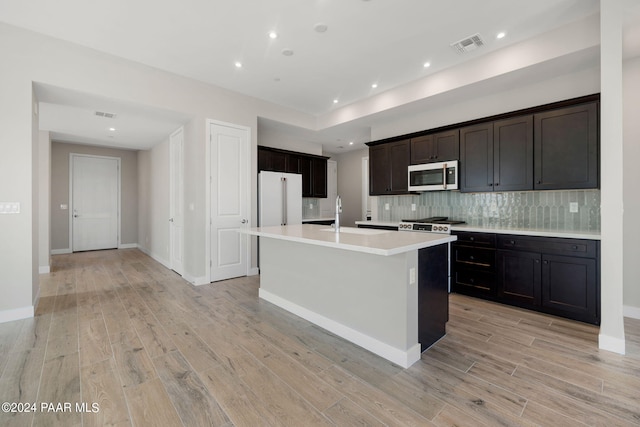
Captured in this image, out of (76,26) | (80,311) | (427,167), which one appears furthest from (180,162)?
(427,167)

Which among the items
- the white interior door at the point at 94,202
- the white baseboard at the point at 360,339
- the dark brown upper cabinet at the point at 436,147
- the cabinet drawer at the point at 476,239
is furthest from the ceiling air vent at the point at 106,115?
the cabinet drawer at the point at 476,239

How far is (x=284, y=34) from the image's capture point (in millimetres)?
3002

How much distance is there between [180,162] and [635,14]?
570 cm

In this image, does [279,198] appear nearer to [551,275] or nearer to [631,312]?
[551,275]

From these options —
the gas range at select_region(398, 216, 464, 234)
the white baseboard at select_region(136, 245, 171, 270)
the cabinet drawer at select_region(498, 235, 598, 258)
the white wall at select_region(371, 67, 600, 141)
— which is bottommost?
the white baseboard at select_region(136, 245, 171, 270)

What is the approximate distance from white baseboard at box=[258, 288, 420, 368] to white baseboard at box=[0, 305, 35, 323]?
2.61m

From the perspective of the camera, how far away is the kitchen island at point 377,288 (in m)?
2.11

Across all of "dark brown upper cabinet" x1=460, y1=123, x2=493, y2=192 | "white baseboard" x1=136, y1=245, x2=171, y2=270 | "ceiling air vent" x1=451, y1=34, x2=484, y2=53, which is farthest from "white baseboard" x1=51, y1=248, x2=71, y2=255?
"ceiling air vent" x1=451, y1=34, x2=484, y2=53

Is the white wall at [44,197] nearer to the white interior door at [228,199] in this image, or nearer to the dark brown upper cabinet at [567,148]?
the white interior door at [228,199]

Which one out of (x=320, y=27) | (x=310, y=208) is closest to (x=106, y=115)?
(x=320, y=27)

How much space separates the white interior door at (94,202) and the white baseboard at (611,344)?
9325 mm

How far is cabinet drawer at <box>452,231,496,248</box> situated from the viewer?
3419 millimetres

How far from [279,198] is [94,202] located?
531 centimetres

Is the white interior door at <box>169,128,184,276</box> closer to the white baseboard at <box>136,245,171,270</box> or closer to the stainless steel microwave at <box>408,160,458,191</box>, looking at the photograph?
the white baseboard at <box>136,245,171,270</box>
